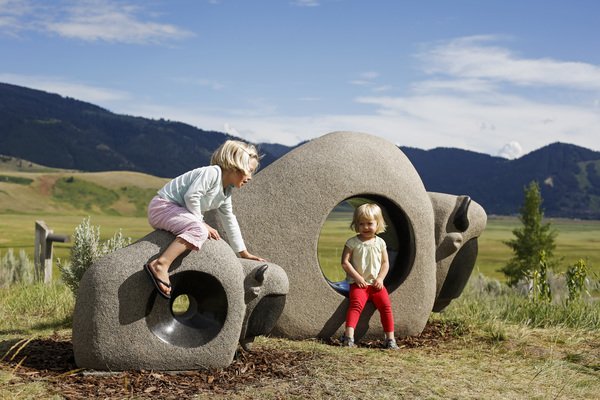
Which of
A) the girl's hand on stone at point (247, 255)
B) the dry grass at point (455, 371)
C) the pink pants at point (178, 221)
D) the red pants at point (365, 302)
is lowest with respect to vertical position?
the dry grass at point (455, 371)

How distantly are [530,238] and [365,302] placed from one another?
2585cm

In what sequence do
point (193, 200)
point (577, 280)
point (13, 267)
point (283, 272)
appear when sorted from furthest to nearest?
point (13, 267)
point (577, 280)
point (283, 272)
point (193, 200)

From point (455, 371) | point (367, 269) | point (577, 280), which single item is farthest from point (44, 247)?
point (577, 280)

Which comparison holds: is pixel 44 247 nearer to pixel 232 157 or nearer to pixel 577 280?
pixel 232 157

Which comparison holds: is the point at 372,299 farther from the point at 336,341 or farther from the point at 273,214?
the point at 273,214

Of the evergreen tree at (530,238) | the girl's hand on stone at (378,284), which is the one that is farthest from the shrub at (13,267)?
the evergreen tree at (530,238)

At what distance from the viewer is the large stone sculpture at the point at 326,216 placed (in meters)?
6.30

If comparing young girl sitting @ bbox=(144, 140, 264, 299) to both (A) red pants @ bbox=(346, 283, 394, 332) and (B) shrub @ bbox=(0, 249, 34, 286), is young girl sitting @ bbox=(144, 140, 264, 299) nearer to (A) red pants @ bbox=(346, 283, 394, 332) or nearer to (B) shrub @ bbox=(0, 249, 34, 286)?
(A) red pants @ bbox=(346, 283, 394, 332)

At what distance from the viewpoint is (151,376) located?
485 cm

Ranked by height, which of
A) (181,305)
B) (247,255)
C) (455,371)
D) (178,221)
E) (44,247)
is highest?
(178,221)

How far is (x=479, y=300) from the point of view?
9.86 m

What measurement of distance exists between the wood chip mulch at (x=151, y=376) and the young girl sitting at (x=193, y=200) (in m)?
0.79

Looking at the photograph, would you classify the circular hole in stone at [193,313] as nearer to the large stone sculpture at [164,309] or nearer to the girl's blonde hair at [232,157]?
the large stone sculpture at [164,309]

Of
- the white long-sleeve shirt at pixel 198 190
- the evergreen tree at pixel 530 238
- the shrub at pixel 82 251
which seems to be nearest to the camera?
the white long-sleeve shirt at pixel 198 190
